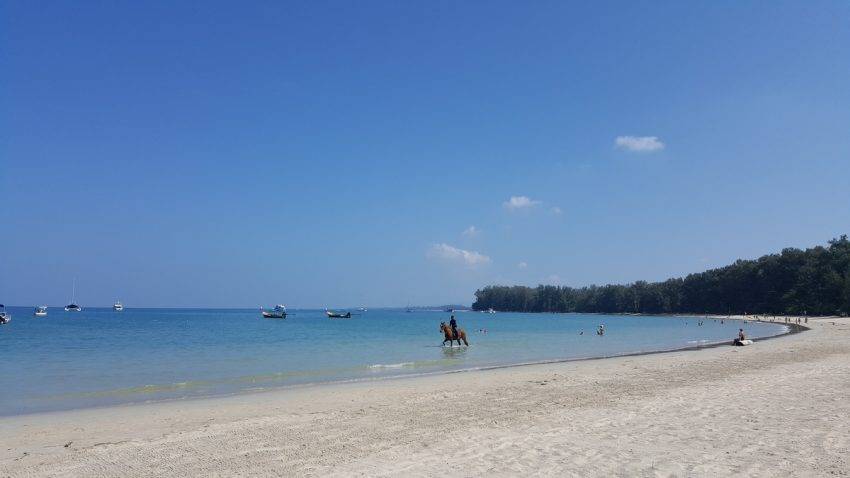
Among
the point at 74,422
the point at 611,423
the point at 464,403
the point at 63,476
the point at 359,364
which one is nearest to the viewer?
the point at 63,476

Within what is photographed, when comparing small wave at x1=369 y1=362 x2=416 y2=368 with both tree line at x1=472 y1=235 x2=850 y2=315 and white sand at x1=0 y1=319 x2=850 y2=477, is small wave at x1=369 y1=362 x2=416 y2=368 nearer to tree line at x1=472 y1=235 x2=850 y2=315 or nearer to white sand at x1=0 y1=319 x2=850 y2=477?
white sand at x1=0 y1=319 x2=850 y2=477

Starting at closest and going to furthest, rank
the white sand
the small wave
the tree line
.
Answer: the white sand, the small wave, the tree line

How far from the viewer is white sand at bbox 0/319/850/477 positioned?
724 centimetres

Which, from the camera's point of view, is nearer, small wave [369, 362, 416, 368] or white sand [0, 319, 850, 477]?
white sand [0, 319, 850, 477]

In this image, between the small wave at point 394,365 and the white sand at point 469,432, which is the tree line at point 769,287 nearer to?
the small wave at point 394,365

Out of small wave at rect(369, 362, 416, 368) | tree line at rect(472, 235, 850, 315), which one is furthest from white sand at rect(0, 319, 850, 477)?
tree line at rect(472, 235, 850, 315)

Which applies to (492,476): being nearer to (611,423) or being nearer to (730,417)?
(611,423)

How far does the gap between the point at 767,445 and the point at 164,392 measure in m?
15.0

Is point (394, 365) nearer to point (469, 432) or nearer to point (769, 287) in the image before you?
point (469, 432)

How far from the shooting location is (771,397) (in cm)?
1200

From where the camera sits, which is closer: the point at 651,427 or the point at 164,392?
the point at 651,427

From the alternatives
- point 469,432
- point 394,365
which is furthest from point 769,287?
point 469,432

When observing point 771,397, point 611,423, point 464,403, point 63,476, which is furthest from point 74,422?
point 771,397

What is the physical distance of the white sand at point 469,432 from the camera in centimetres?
724
